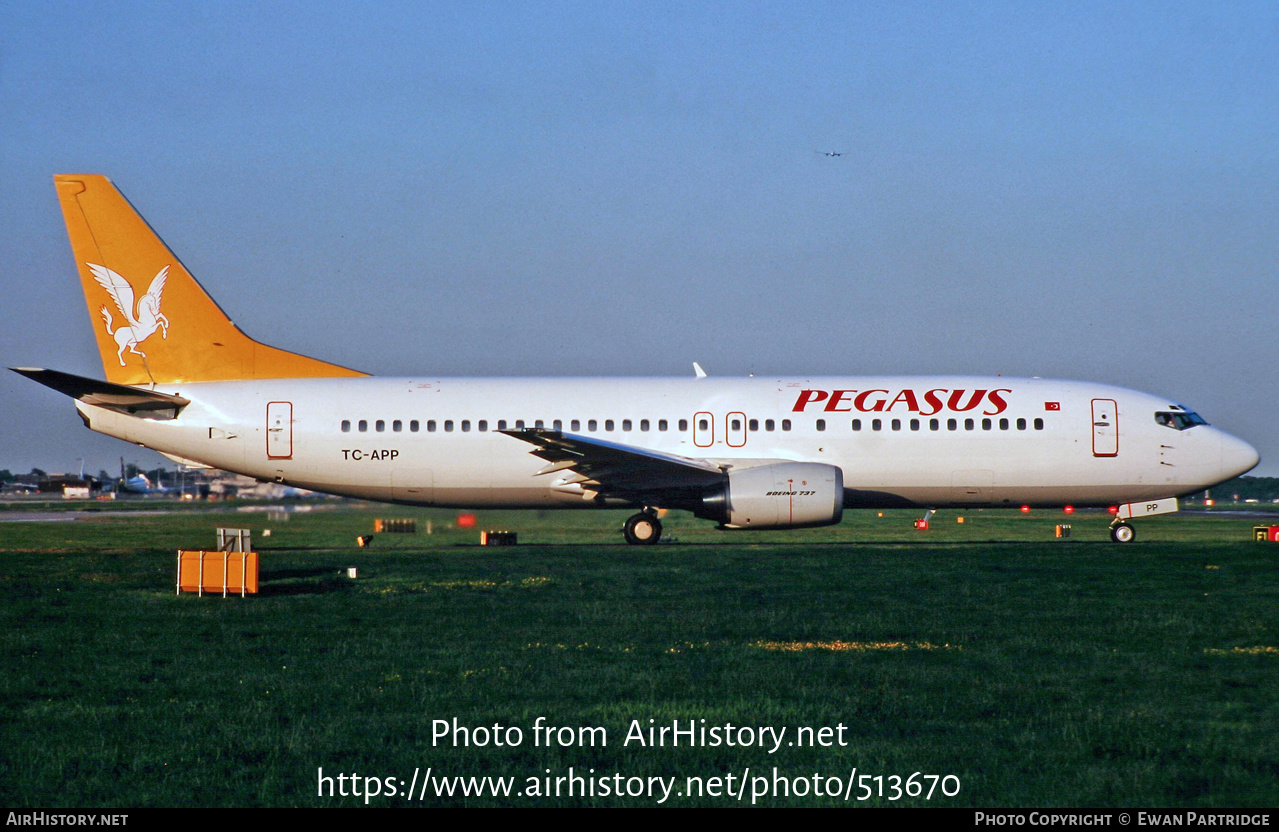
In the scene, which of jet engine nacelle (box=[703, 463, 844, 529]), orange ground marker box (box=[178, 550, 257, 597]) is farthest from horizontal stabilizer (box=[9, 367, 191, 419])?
jet engine nacelle (box=[703, 463, 844, 529])

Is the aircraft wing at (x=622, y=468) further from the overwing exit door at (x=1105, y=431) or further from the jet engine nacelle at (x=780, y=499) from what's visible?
the overwing exit door at (x=1105, y=431)

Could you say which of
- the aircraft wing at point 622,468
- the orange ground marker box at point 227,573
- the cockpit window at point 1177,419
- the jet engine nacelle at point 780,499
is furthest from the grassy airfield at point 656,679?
the cockpit window at point 1177,419

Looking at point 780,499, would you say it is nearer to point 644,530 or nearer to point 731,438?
point 731,438

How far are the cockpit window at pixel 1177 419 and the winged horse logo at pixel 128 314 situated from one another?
24.0m

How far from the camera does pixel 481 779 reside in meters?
7.30

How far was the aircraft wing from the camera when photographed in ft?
82.0

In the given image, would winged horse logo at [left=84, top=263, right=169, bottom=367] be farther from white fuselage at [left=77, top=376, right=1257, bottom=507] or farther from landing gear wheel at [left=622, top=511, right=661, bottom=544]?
landing gear wheel at [left=622, top=511, right=661, bottom=544]

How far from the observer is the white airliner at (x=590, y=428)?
2697cm

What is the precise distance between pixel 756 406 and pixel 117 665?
714 inches

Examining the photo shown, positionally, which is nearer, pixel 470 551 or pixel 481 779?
pixel 481 779

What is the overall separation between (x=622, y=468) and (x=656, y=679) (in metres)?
15.7

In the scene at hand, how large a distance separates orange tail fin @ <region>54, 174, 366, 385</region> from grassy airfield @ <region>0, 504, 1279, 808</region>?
26.4 feet
